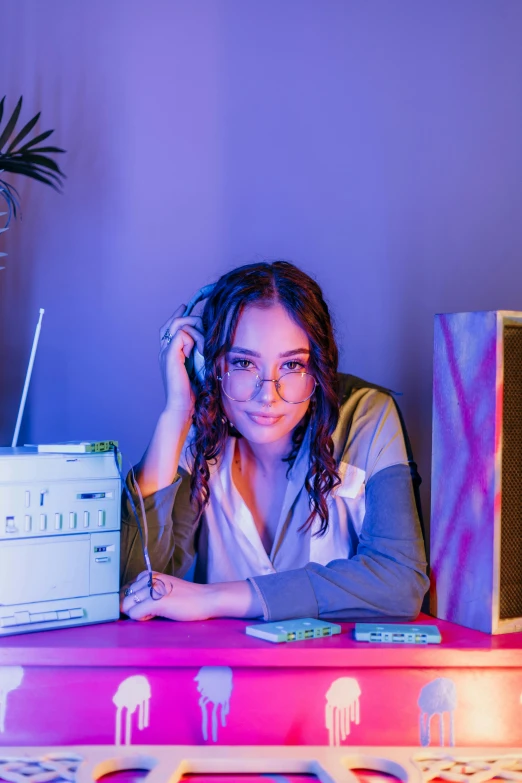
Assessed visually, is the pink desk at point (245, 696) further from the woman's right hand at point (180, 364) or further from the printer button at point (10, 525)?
the woman's right hand at point (180, 364)

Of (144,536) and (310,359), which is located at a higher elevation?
(310,359)

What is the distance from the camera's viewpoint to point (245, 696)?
1236 mm

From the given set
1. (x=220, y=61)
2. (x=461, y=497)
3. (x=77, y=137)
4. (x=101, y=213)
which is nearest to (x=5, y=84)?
(x=77, y=137)

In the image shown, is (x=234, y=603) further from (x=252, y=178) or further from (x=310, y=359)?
(x=252, y=178)

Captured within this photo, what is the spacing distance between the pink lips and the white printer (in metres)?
0.26

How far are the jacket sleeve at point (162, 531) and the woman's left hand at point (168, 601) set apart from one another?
12cm

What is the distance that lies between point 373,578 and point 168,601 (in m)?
0.34

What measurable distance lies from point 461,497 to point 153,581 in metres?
0.53

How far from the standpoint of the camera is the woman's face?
5.08ft

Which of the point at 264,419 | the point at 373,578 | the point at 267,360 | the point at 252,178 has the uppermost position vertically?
the point at 252,178

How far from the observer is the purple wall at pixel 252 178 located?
2.08 m

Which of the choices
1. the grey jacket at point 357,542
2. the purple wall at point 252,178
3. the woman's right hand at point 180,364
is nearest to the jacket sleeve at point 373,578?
the grey jacket at point 357,542

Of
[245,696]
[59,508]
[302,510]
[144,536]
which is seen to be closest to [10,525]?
[59,508]

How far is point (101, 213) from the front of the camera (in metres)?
2.08
